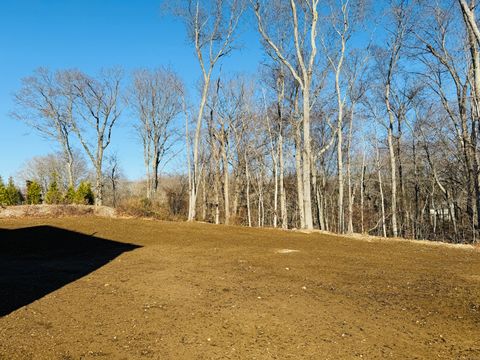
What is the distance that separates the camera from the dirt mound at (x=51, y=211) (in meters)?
14.8

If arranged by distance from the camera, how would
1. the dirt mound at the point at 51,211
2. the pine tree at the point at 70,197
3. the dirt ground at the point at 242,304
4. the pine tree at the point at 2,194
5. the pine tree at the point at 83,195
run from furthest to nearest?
the pine tree at the point at 83,195, the pine tree at the point at 70,197, the pine tree at the point at 2,194, the dirt mound at the point at 51,211, the dirt ground at the point at 242,304

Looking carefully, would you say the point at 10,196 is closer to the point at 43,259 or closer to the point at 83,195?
the point at 83,195

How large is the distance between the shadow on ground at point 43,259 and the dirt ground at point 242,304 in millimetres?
50

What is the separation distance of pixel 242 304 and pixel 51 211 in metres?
13.9

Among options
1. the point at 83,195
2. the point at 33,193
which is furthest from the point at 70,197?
the point at 33,193

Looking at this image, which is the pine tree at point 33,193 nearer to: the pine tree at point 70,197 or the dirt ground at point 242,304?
the pine tree at point 70,197

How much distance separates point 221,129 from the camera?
26.6m

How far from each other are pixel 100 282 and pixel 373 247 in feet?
21.6

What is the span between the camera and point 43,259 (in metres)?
7.95

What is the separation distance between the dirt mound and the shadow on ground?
3558 mm

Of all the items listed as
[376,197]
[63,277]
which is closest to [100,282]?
[63,277]

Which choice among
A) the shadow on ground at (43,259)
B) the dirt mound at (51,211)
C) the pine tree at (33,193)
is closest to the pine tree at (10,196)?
the pine tree at (33,193)

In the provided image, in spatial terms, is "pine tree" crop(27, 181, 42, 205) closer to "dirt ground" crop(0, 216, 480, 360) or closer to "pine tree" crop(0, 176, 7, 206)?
"pine tree" crop(0, 176, 7, 206)

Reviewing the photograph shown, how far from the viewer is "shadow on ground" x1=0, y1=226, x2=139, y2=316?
4.85m
